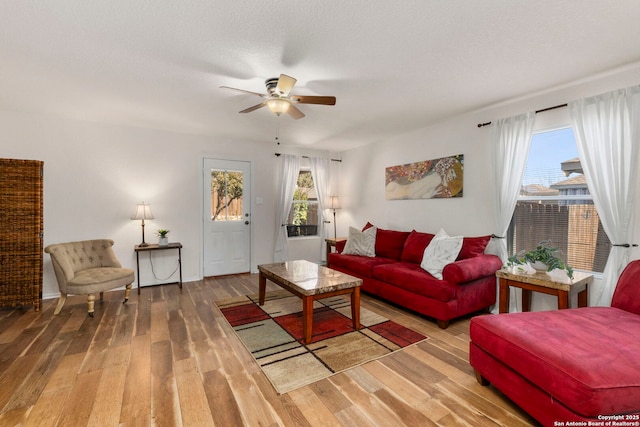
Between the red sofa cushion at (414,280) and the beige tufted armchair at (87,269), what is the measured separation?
10.3ft

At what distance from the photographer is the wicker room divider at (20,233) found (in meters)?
3.29

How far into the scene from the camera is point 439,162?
4.00m

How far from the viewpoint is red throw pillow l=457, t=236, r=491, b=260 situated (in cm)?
324

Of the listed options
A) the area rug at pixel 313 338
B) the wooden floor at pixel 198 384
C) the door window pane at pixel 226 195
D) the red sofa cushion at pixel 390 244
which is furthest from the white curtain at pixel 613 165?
the door window pane at pixel 226 195

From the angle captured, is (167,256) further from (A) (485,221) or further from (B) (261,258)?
(A) (485,221)

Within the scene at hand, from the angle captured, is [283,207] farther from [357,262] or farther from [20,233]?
[20,233]

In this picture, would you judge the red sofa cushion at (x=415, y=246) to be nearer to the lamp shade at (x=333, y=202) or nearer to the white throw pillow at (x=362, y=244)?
the white throw pillow at (x=362, y=244)

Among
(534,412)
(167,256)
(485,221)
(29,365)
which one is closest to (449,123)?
(485,221)

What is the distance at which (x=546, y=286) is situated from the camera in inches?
96.6

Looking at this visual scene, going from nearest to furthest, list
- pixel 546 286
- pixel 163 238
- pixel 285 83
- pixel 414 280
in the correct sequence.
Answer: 1. pixel 285 83
2. pixel 546 286
3. pixel 414 280
4. pixel 163 238

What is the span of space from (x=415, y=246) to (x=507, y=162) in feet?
4.64

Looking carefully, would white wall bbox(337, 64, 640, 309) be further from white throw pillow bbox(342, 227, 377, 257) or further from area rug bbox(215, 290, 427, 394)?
area rug bbox(215, 290, 427, 394)

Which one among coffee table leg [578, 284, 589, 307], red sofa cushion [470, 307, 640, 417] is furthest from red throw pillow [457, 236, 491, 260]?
red sofa cushion [470, 307, 640, 417]

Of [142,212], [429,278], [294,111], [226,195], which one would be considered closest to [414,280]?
[429,278]
